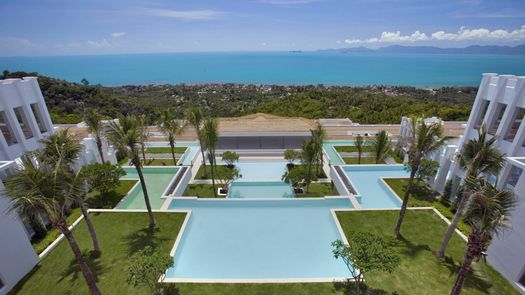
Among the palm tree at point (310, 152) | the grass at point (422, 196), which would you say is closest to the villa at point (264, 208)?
the grass at point (422, 196)

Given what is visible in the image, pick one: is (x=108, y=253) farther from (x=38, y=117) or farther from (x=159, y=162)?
(x=159, y=162)

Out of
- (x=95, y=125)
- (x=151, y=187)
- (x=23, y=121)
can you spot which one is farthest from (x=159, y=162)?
A: (x=23, y=121)

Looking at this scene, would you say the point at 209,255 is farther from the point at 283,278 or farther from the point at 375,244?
the point at 375,244

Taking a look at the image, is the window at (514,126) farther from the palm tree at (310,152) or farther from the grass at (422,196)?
the palm tree at (310,152)

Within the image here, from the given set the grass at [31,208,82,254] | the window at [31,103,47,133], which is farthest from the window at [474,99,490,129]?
the window at [31,103,47,133]

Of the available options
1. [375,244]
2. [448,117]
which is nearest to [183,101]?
[448,117]
